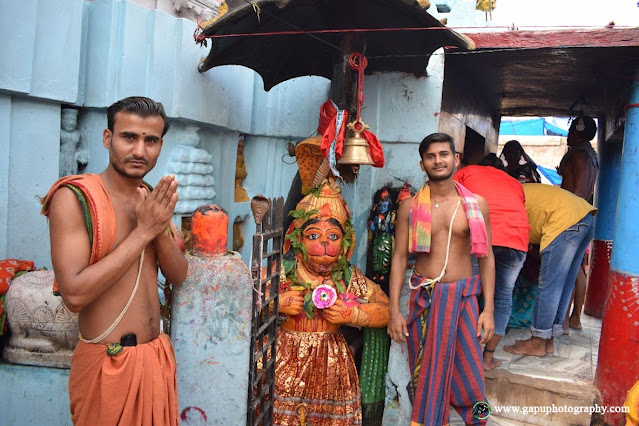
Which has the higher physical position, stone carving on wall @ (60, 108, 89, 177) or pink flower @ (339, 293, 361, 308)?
stone carving on wall @ (60, 108, 89, 177)

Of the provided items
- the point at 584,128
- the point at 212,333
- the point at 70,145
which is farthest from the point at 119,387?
the point at 584,128

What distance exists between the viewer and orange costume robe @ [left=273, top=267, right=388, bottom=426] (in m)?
4.01

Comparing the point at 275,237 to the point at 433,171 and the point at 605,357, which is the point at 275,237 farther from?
the point at 605,357

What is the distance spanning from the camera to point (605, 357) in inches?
172

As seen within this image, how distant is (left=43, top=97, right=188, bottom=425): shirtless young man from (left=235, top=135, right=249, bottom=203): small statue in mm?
3658

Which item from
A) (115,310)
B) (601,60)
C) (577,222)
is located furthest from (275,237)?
(601,60)

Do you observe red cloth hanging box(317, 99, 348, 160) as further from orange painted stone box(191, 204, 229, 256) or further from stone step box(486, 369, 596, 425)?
stone step box(486, 369, 596, 425)

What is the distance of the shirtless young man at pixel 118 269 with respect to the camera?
213 centimetres

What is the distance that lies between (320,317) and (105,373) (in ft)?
7.06

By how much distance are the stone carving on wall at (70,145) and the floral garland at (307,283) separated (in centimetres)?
175

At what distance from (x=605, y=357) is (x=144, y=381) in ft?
12.4

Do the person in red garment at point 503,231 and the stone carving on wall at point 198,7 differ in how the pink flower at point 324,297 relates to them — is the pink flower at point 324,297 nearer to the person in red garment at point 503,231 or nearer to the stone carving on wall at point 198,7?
the person in red garment at point 503,231

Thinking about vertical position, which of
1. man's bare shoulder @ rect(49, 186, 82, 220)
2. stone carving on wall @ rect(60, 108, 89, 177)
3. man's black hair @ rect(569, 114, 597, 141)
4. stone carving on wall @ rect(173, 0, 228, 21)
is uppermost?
stone carving on wall @ rect(173, 0, 228, 21)

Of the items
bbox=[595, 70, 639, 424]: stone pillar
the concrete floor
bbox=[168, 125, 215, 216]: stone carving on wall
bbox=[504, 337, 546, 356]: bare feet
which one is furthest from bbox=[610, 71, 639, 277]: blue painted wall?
bbox=[168, 125, 215, 216]: stone carving on wall
